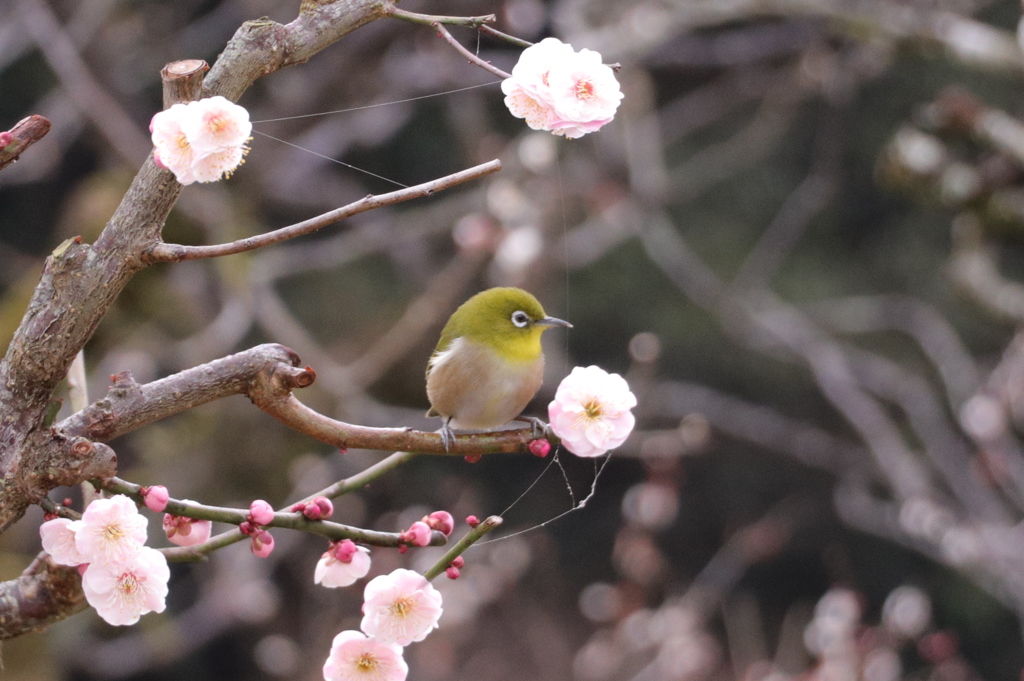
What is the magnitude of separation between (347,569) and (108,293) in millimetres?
348

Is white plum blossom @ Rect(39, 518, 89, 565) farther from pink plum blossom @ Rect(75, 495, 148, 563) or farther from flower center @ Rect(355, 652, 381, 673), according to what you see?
flower center @ Rect(355, 652, 381, 673)

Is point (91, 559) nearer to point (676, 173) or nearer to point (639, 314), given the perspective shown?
point (676, 173)

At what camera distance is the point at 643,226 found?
4.10 metres

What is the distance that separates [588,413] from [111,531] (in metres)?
0.42

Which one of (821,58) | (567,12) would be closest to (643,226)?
(567,12)

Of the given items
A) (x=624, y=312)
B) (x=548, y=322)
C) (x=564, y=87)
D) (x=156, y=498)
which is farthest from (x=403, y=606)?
(x=624, y=312)

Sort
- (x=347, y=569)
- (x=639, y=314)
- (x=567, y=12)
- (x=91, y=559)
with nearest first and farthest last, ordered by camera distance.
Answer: (x=91, y=559) < (x=347, y=569) < (x=567, y=12) < (x=639, y=314)

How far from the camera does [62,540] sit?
790 mm

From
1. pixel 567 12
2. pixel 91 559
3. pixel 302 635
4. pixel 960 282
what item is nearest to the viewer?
pixel 91 559

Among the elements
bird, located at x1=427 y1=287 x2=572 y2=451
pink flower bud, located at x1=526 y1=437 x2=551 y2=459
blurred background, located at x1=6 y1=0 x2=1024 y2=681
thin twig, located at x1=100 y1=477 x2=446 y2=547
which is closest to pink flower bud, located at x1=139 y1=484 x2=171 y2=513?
thin twig, located at x1=100 y1=477 x2=446 y2=547

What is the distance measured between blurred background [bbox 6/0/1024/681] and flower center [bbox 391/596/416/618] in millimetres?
896

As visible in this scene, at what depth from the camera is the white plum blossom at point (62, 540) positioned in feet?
2.56

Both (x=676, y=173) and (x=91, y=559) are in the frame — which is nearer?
(x=91, y=559)

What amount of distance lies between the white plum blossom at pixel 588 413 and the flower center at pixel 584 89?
10.1 inches
